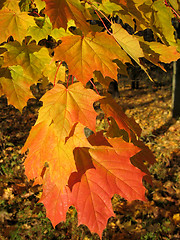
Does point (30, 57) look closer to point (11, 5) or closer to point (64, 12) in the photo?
point (11, 5)

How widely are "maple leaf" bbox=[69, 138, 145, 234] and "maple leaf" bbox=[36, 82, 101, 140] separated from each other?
197 millimetres

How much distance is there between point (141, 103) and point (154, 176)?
4086mm

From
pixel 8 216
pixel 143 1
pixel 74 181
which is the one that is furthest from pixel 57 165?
pixel 8 216

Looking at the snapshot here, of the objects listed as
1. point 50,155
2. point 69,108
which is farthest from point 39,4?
point 50,155

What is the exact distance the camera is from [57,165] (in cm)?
87

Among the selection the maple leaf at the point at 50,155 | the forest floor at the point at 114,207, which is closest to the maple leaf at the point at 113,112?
the maple leaf at the point at 50,155

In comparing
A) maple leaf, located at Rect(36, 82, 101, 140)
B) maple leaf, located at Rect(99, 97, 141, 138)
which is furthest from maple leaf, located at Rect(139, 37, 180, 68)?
maple leaf, located at Rect(36, 82, 101, 140)

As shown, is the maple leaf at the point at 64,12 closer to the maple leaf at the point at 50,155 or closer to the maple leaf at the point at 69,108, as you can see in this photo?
the maple leaf at the point at 69,108

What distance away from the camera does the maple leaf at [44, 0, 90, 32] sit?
819mm

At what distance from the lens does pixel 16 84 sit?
1385 mm

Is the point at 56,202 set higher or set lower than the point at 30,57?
lower

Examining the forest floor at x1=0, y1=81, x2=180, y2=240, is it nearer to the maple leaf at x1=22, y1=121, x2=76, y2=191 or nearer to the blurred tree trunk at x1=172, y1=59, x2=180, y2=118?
the blurred tree trunk at x1=172, y1=59, x2=180, y2=118

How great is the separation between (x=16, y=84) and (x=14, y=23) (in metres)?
0.40

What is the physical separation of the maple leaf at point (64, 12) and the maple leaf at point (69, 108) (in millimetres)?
260
